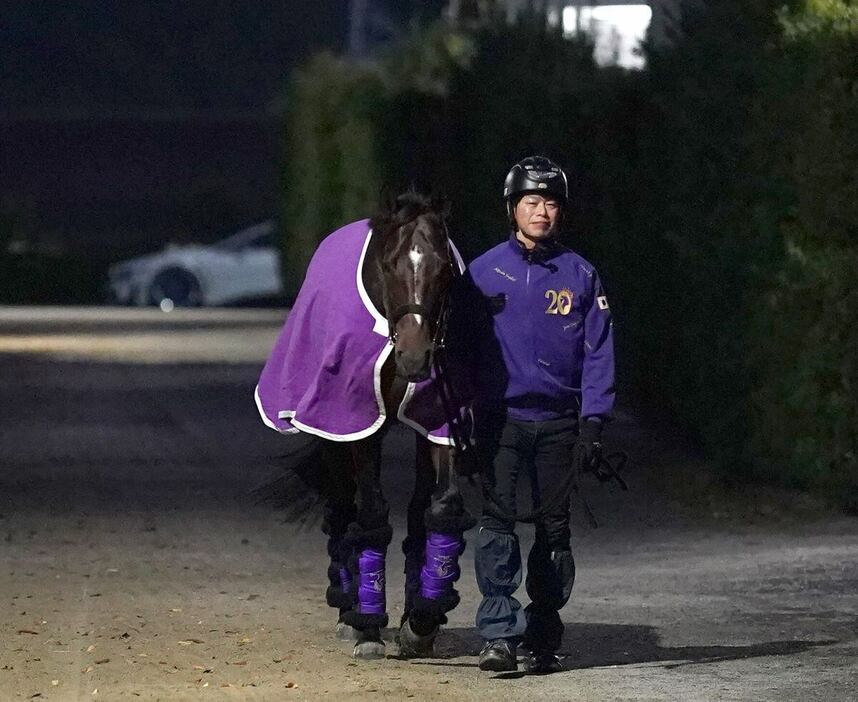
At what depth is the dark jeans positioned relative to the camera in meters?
8.72

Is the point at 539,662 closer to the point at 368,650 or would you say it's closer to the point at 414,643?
the point at 414,643

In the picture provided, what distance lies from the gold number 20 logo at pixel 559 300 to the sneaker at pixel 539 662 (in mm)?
1207

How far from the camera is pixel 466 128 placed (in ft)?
71.4

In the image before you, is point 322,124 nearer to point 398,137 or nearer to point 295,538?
point 398,137

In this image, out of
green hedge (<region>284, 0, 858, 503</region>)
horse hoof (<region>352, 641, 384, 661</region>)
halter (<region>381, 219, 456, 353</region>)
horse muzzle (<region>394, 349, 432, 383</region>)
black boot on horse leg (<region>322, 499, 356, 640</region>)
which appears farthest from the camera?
green hedge (<region>284, 0, 858, 503</region>)

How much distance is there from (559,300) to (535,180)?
1.40ft

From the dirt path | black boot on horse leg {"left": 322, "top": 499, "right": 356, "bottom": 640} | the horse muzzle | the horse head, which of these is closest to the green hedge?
the dirt path

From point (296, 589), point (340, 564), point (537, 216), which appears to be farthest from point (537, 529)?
point (296, 589)

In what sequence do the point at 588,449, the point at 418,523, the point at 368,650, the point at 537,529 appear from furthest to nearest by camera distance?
1. the point at 418,523
2. the point at 368,650
3. the point at 537,529
4. the point at 588,449

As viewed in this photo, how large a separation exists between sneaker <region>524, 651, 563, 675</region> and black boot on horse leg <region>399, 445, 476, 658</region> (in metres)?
0.36

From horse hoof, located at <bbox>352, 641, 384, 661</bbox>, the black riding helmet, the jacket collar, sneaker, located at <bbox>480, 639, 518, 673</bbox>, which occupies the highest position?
the black riding helmet

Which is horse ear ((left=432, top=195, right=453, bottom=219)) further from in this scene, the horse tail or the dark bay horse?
the horse tail

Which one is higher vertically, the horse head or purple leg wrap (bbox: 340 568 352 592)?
the horse head

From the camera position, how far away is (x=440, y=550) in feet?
29.2
